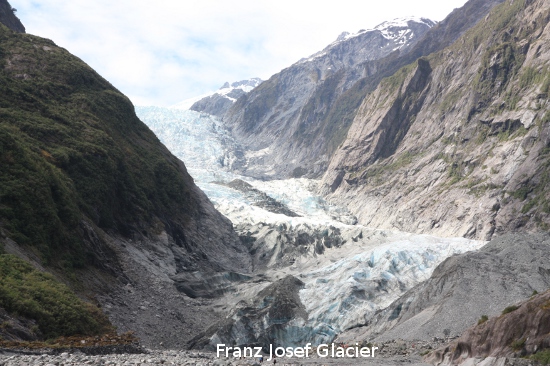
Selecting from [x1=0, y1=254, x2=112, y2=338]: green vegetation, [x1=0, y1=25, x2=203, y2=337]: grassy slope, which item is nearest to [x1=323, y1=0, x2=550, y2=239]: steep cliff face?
[x1=0, y1=25, x2=203, y2=337]: grassy slope

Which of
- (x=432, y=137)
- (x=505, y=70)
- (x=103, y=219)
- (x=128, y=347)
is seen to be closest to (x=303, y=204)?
(x=432, y=137)

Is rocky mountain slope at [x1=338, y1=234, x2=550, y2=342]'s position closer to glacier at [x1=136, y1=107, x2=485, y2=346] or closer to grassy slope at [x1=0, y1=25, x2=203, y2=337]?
glacier at [x1=136, y1=107, x2=485, y2=346]

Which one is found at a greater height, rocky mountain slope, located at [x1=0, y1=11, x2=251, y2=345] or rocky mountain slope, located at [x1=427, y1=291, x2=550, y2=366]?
rocky mountain slope, located at [x1=0, y1=11, x2=251, y2=345]

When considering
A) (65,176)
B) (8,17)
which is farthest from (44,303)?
(8,17)

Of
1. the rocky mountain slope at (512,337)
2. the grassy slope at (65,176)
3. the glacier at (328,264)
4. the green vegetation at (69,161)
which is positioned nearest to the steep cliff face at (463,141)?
the glacier at (328,264)

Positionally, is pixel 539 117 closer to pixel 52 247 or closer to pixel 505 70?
pixel 505 70

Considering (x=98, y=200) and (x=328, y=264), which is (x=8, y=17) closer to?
(x=98, y=200)
